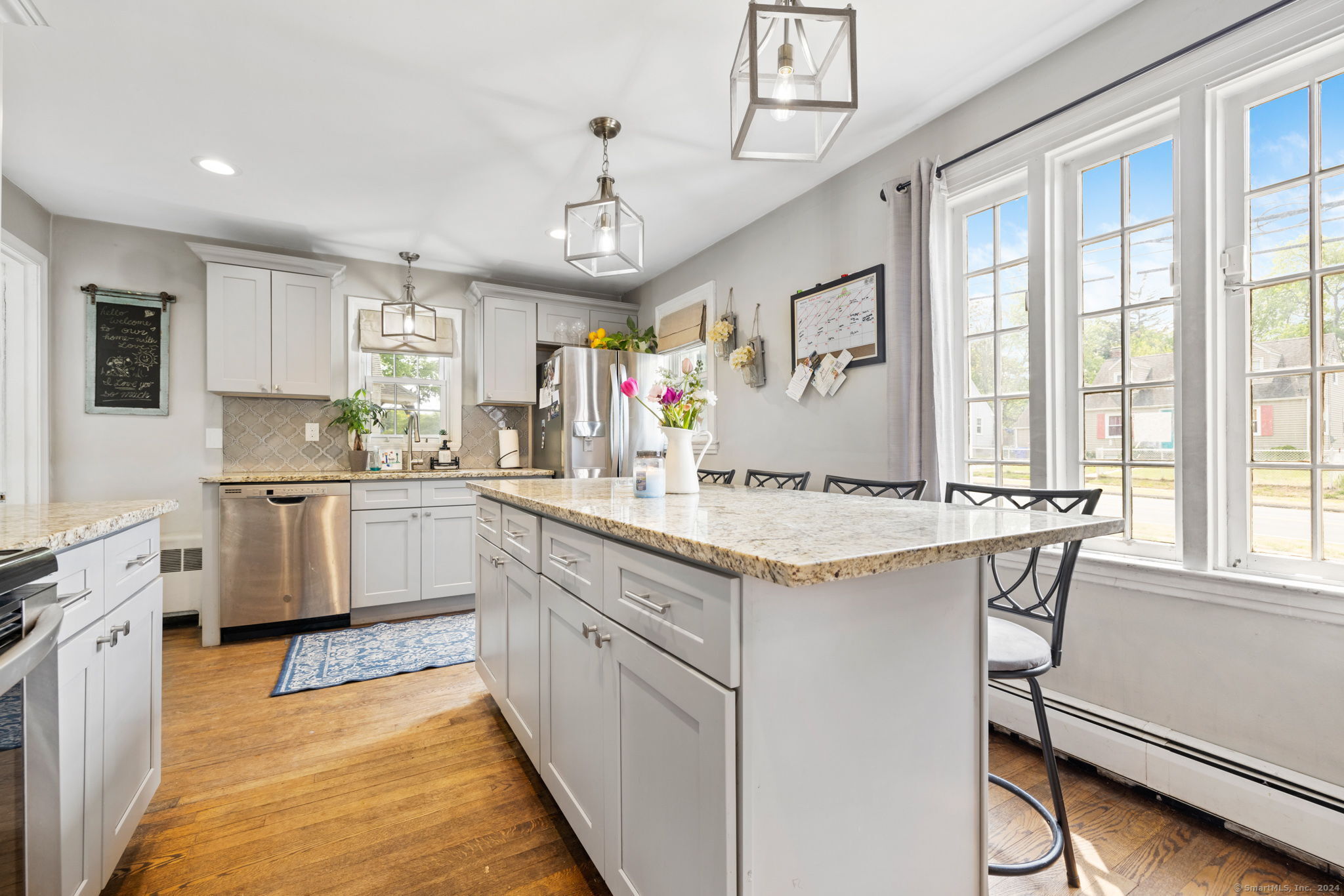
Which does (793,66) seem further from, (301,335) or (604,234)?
(301,335)

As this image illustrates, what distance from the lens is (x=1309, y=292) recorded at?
157 cm

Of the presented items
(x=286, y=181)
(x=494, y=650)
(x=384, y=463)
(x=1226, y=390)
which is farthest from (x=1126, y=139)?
(x=384, y=463)

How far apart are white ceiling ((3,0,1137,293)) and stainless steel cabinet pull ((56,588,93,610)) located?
1.87 meters

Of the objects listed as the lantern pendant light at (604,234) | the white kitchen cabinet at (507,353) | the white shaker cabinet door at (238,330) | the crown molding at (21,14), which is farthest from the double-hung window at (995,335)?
the white shaker cabinet door at (238,330)

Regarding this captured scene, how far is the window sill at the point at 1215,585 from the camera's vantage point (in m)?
1.49

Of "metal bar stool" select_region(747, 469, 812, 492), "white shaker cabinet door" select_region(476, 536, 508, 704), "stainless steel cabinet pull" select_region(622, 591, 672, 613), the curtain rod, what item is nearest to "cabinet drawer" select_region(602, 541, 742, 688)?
"stainless steel cabinet pull" select_region(622, 591, 672, 613)

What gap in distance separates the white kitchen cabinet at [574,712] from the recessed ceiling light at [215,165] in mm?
2842

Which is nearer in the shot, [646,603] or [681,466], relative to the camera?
[646,603]

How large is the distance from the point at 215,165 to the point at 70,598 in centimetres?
266

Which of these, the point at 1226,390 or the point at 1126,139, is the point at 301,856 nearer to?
the point at 1226,390

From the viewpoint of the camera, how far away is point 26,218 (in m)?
3.12

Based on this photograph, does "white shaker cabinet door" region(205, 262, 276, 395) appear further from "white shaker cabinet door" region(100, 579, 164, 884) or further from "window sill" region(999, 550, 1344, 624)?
"window sill" region(999, 550, 1344, 624)

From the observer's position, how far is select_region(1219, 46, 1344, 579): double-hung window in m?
1.54

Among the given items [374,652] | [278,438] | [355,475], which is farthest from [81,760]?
[278,438]
